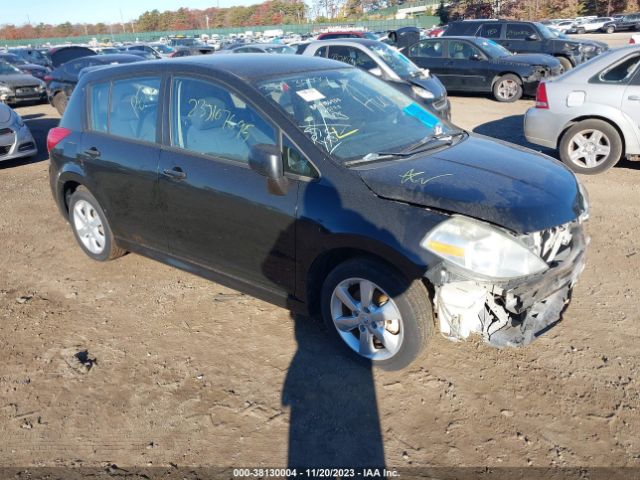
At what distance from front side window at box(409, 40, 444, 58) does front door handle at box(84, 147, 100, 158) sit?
11905 mm

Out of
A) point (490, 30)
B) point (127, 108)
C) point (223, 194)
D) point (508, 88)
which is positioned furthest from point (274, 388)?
point (490, 30)

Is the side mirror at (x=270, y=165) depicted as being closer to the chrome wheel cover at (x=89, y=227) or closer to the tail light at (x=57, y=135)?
the chrome wheel cover at (x=89, y=227)

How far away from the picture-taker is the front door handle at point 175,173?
3.75 metres

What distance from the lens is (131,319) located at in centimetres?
403

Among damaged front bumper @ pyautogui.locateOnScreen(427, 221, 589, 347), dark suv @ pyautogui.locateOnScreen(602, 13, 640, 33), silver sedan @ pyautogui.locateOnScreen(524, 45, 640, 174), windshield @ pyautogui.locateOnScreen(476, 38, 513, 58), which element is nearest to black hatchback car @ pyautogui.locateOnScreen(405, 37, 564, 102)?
windshield @ pyautogui.locateOnScreen(476, 38, 513, 58)

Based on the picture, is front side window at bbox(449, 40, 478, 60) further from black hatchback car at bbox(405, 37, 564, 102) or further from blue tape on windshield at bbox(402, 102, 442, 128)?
blue tape on windshield at bbox(402, 102, 442, 128)

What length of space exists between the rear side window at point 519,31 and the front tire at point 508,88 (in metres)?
4.21

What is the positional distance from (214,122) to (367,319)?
1.67m

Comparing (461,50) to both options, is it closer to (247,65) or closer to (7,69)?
(247,65)

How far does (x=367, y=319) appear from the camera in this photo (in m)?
3.18

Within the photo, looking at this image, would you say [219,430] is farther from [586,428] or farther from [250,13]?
[250,13]

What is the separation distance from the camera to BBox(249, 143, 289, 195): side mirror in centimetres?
313

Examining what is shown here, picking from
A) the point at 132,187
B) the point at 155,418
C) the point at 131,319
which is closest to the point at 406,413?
the point at 155,418

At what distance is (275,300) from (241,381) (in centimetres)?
58
